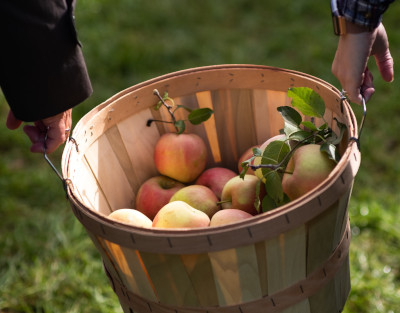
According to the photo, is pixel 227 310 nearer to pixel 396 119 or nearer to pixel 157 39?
pixel 396 119

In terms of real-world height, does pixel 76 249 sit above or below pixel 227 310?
below

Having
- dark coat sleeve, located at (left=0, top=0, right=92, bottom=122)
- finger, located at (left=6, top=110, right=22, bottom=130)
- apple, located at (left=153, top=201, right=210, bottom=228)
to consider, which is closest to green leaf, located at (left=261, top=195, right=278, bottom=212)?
apple, located at (left=153, top=201, right=210, bottom=228)

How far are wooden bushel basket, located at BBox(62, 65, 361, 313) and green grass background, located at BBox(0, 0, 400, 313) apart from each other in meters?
0.59

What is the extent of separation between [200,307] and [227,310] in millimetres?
53

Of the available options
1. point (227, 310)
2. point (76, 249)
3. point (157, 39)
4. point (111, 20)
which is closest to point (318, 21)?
point (157, 39)

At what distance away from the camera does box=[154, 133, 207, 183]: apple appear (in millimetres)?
1447

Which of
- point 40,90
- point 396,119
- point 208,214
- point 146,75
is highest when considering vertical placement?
point 40,90

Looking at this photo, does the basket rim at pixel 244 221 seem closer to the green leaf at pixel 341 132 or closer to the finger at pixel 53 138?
the green leaf at pixel 341 132

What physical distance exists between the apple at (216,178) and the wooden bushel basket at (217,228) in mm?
151

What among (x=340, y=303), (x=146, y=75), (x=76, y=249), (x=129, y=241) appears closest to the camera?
(x=129, y=241)

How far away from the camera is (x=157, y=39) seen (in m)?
3.19

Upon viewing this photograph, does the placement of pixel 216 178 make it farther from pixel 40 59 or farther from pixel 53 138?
pixel 40 59

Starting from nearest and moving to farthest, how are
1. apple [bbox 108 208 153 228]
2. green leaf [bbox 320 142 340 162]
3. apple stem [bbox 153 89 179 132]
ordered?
1. green leaf [bbox 320 142 340 162]
2. apple [bbox 108 208 153 228]
3. apple stem [bbox 153 89 179 132]

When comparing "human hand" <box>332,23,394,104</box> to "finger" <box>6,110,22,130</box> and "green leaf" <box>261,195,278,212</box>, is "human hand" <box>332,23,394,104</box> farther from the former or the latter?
Result: "finger" <box>6,110,22,130</box>
